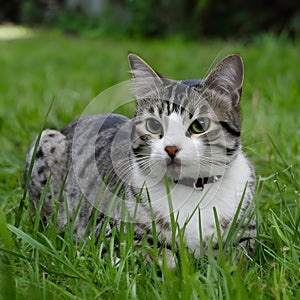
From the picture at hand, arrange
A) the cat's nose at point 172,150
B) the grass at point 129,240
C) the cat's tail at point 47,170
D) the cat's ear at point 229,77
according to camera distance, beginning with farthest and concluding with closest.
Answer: the cat's tail at point 47,170, the cat's ear at point 229,77, the cat's nose at point 172,150, the grass at point 129,240

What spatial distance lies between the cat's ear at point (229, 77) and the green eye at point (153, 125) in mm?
242

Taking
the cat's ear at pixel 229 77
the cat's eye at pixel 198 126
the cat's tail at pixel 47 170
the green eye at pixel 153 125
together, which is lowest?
the cat's tail at pixel 47 170

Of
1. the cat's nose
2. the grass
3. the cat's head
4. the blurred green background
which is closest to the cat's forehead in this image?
the cat's head

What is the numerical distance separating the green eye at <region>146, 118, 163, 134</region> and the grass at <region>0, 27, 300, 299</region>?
0.46 m

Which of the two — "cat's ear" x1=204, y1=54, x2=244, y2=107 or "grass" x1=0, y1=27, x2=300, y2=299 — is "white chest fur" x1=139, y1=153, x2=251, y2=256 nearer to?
"grass" x1=0, y1=27, x2=300, y2=299

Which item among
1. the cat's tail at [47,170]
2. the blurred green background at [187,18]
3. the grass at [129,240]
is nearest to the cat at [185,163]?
the grass at [129,240]

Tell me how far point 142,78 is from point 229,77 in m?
0.34

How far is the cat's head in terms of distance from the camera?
201cm

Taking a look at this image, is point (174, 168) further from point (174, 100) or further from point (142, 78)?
point (142, 78)

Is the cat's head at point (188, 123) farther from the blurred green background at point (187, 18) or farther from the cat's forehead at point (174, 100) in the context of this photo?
the blurred green background at point (187, 18)

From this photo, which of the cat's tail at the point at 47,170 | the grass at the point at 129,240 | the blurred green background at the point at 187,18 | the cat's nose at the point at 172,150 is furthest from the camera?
the blurred green background at the point at 187,18

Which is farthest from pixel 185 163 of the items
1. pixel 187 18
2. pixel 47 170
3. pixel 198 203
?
pixel 187 18

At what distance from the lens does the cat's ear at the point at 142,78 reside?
85.6 inches

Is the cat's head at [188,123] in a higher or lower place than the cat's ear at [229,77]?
lower
